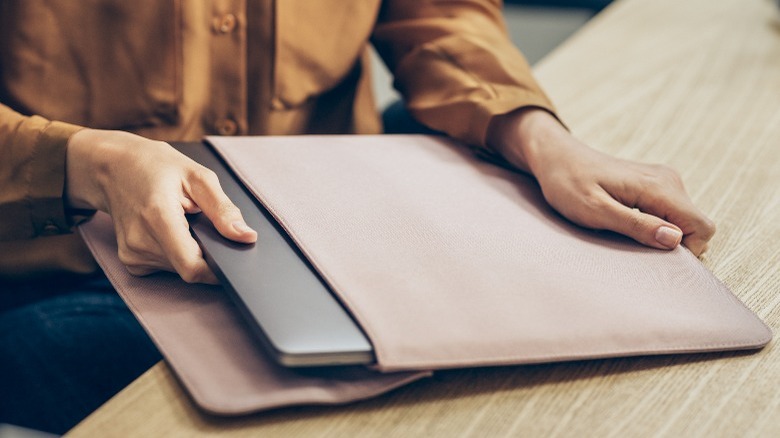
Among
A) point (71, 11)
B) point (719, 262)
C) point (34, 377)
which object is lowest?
point (34, 377)

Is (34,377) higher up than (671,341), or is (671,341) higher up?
(671,341)

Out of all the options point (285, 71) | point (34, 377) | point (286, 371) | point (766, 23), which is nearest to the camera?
point (286, 371)

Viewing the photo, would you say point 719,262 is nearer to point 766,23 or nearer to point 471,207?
point 471,207

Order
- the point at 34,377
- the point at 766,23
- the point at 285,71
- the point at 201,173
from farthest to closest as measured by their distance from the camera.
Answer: the point at 766,23 → the point at 285,71 → the point at 34,377 → the point at 201,173

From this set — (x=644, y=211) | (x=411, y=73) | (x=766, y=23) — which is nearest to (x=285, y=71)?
(x=411, y=73)

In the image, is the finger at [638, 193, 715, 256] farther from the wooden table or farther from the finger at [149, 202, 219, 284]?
the finger at [149, 202, 219, 284]

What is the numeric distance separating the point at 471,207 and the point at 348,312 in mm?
189

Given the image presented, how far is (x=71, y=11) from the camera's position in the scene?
0.73 meters

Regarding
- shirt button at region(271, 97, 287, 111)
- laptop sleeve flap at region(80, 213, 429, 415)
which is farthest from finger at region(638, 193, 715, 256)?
shirt button at region(271, 97, 287, 111)

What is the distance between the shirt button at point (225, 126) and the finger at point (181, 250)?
12.7 inches

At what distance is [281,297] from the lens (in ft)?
1.58

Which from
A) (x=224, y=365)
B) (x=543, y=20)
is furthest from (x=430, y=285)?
(x=543, y=20)

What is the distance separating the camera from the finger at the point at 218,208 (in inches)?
20.9

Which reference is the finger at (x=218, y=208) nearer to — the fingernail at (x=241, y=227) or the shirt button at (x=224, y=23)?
the fingernail at (x=241, y=227)
